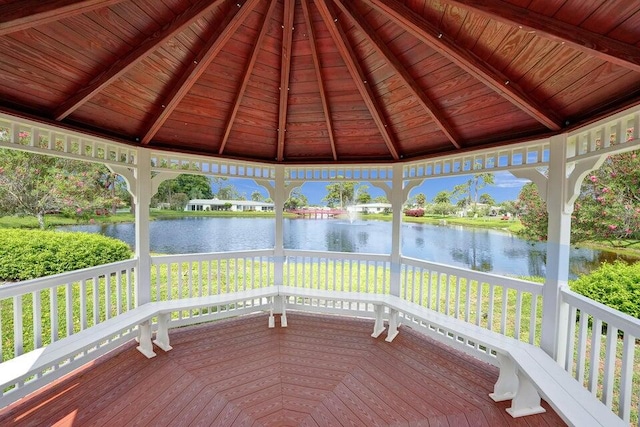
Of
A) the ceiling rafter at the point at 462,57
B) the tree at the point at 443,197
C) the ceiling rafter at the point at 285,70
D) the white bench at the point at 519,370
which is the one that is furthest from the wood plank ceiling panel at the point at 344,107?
the tree at the point at 443,197

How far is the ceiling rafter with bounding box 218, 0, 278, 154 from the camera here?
8.12 feet

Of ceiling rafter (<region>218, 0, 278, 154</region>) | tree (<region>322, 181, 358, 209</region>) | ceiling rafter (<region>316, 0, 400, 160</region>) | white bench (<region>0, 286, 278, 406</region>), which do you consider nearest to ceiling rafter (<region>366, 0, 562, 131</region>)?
ceiling rafter (<region>316, 0, 400, 160</region>)

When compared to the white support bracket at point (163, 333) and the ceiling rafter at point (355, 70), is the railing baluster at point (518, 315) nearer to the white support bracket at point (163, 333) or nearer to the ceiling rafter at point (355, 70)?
the ceiling rafter at point (355, 70)

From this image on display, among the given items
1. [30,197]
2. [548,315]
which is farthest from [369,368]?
[30,197]

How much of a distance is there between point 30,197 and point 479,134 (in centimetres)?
1129

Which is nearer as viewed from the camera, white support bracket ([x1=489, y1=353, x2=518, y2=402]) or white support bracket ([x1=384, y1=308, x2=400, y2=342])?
white support bracket ([x1=489, y1=353, x2=518, y2=402])

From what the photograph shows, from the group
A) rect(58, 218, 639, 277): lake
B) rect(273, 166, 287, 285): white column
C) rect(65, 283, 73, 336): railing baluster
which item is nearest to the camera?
rect(65, 283, 73, 336): railing baluster

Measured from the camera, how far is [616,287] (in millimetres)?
3717

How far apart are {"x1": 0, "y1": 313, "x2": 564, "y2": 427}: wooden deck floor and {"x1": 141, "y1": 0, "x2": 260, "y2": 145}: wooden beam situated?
2.86 metres

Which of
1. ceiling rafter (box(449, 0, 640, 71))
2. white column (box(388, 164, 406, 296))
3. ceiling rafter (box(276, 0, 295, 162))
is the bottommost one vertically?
white column (box(388, 164, 406, 296))

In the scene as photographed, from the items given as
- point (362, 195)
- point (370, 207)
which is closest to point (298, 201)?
point (362, 195)

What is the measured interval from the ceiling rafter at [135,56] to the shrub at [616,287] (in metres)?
5.63

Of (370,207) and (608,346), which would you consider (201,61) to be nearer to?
(608,346)

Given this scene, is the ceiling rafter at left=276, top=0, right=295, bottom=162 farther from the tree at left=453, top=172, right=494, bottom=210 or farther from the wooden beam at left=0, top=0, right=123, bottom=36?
the tree at left=453, top=172, right=494, bottom=210
